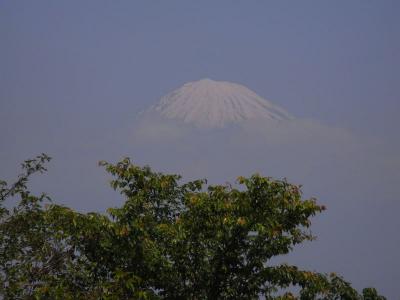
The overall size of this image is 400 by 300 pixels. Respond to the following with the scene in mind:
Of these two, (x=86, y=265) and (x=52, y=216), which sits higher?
(x=52, y=216)

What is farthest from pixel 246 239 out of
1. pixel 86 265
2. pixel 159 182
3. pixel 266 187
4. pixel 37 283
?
pixel 37 283

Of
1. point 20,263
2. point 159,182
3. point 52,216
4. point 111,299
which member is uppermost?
point 159,182

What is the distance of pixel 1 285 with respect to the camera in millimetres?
12422

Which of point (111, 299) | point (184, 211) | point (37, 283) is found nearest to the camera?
point (111, 299)

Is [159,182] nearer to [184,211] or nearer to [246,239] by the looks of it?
[184,211]

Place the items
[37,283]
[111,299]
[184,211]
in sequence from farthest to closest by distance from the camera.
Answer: [184,211], [37,283], [111,299]

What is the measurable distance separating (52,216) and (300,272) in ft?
18.4

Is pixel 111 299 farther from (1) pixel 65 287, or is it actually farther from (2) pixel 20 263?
(2) pixel 20 263

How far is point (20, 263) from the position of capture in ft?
44.5

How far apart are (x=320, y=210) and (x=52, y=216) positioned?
5940mm

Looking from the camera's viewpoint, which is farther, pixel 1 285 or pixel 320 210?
pixel 320 210

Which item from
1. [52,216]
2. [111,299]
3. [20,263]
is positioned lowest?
[111,299]

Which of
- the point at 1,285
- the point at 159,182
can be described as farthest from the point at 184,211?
the point at 1,285

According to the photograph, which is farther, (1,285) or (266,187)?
(266,187)
